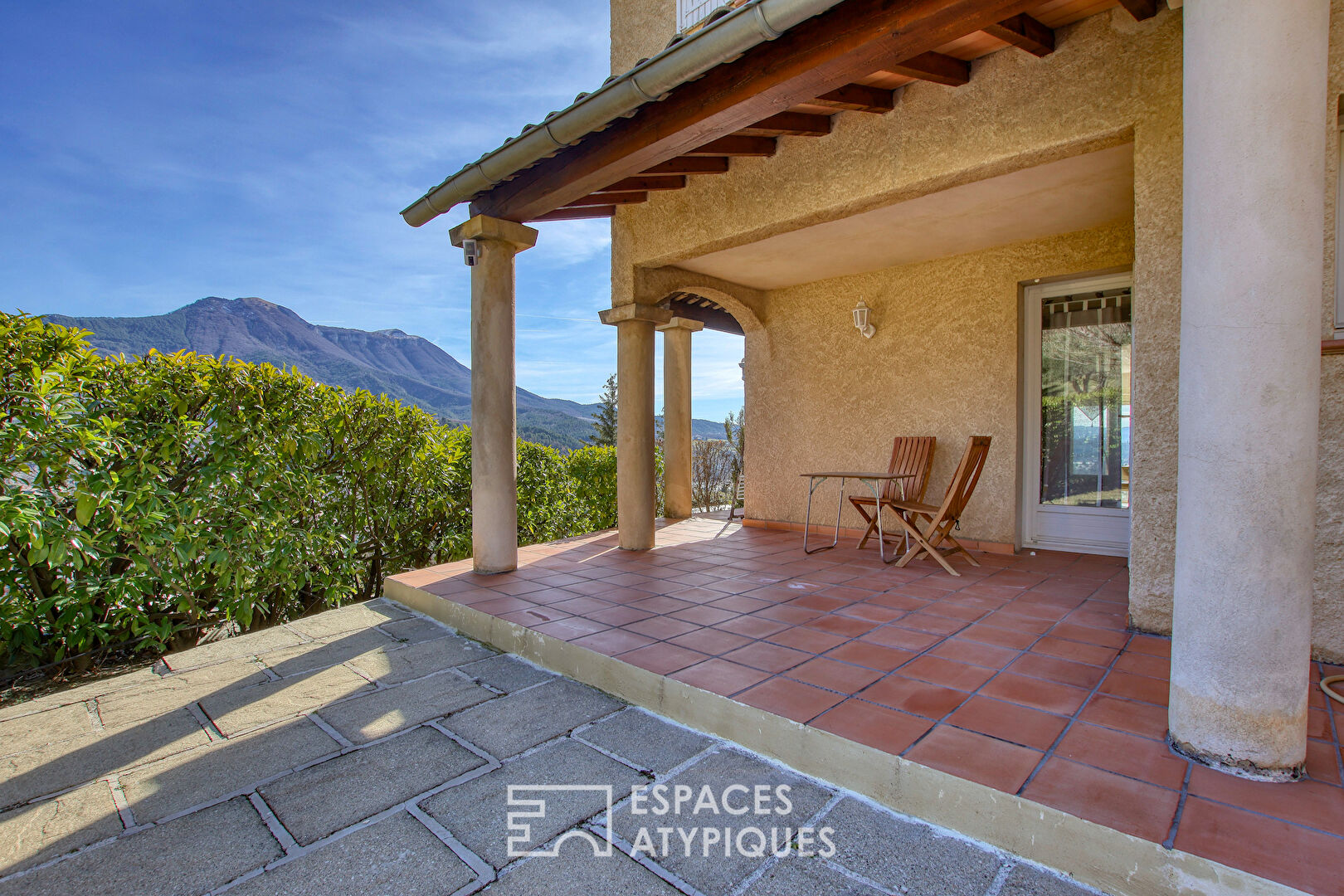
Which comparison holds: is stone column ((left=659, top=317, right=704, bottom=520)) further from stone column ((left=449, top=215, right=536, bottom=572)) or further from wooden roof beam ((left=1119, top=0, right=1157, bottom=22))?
wooden roof beam ((left=1119, top=0, right=1157, bottom=22))

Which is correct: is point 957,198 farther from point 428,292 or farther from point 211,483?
point 428,292

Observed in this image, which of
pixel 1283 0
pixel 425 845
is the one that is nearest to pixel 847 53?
pixel 1283 0

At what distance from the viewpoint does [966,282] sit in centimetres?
557

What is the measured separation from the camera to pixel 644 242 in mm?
5438

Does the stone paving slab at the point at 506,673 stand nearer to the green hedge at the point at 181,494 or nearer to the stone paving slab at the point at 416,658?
the stone paving slab at the point at 416,658

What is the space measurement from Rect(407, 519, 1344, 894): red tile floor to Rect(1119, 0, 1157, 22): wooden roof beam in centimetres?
299

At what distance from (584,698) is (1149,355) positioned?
3267mm

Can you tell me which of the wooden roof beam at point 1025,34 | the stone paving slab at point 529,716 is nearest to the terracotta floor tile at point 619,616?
the stone paving slab at point 529,716

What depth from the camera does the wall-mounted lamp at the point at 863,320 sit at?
605 cm

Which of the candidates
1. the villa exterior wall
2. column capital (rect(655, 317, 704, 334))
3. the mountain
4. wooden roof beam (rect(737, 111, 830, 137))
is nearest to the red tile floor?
the villa exterior wall

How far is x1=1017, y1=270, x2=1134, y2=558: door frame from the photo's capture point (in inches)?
208

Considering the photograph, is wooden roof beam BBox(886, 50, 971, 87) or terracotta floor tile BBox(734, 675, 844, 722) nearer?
terracotta floor tile BBox(734, 675, 844, 722)

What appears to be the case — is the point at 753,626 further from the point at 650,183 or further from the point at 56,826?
the point at 650,183

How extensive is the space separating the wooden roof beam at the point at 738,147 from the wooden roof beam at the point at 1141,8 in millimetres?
2025
